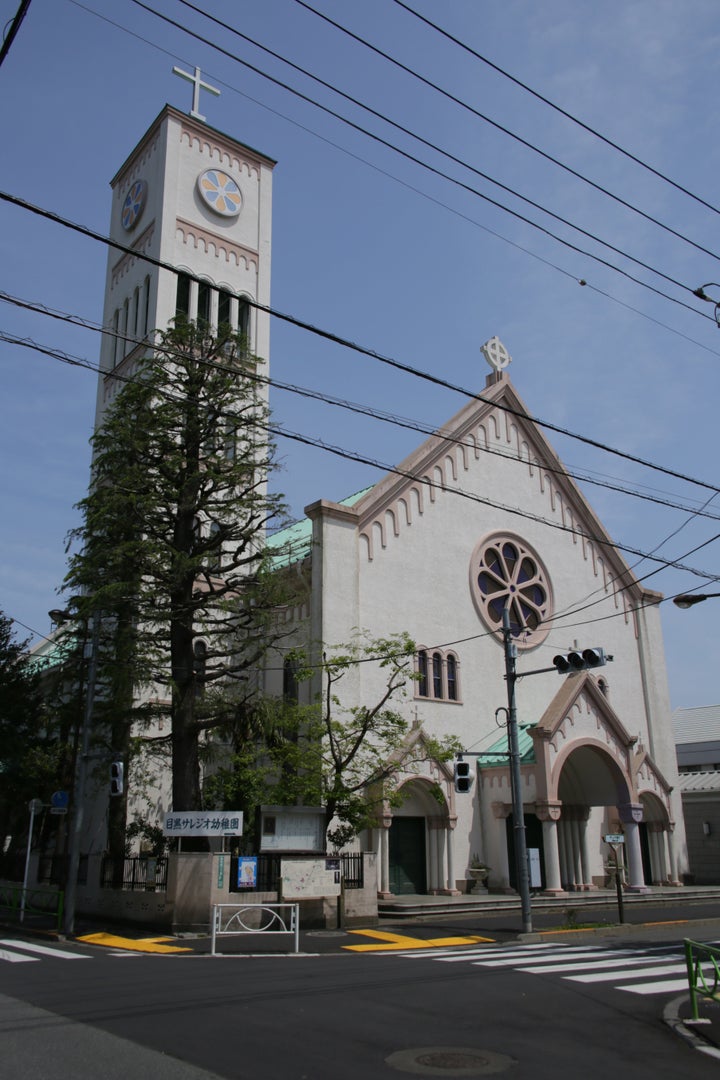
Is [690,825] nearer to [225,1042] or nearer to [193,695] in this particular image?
[193,695]

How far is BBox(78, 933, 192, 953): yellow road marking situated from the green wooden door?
10.0 meters

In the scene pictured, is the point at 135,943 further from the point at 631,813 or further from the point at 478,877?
the point at 631,813

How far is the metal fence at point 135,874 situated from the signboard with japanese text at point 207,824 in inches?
79.5

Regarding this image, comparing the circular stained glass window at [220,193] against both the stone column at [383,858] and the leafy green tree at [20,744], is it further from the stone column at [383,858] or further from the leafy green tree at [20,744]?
the stone column at [383,858]

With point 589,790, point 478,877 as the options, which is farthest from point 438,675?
point 589,790

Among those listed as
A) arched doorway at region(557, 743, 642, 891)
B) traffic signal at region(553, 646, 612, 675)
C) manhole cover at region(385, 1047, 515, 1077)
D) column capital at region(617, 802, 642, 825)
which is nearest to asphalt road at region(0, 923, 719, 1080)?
manhole cover at region(385, 1047, 515, 1077)

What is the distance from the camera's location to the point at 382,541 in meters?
30.3

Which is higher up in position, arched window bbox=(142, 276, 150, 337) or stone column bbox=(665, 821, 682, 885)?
arched window bbox=(142, 276, 150, 337)

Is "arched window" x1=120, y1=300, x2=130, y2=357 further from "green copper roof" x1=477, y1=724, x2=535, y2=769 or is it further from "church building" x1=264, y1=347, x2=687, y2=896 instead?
"green copper roof" x1=477, y1=724, x2=535, y2=769

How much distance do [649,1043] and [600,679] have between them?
27.3 m

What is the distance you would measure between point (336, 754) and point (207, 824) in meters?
4.28

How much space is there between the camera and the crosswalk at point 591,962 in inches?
508

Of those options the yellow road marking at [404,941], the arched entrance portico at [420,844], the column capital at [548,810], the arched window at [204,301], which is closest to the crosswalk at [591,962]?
the yellow road marking at [404,941]

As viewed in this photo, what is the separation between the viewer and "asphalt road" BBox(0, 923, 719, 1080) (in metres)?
7.79
